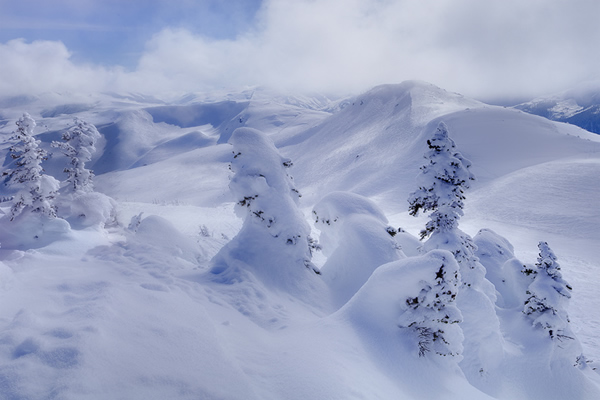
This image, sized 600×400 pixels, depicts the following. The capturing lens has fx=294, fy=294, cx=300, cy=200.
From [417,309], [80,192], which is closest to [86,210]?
[80,192]

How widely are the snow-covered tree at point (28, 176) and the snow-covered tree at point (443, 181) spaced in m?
18.5

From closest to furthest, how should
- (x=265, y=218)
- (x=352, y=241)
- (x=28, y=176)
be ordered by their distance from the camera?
(x=265, y=218) → (x=352, y=241) → (x=28, y=176)

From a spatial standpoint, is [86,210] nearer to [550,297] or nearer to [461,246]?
[461,246]

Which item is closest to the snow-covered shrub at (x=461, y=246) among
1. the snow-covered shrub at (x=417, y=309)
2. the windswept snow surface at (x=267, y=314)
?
the windswept snow surface at (x=267, y=314)

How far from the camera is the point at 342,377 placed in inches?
193

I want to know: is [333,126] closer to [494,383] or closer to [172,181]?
[172,181]

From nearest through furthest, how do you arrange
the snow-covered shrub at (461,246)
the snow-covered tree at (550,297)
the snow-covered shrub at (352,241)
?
the snow-covered shrub at (461,246) < the snow-covered tree at (550,297) < the snow-covered shrub at (352,241)

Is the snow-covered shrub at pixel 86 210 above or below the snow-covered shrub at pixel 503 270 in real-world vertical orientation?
below

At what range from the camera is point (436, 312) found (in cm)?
676

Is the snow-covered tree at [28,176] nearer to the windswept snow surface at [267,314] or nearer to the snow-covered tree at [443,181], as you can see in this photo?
the windswept snow surface at [267,314]

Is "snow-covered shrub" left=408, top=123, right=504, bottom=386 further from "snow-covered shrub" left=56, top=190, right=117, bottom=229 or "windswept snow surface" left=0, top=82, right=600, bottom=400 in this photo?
"snow-covered shrub" left=56, top=190, right=117, bottom=229

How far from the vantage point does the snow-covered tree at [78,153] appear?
22.8 metres

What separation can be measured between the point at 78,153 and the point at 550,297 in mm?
30390

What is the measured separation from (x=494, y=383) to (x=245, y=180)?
10646mm
